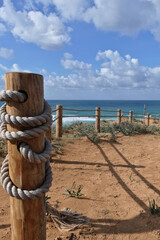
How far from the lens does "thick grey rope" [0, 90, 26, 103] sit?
3.26 feet

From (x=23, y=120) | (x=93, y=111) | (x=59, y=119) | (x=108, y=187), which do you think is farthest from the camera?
(x=93, y=111)

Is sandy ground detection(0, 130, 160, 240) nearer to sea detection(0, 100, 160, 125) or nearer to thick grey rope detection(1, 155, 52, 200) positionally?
thick grey rope detection(1, 155, 52, 200)

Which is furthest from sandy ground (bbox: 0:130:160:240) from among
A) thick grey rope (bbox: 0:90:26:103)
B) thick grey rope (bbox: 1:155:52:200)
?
thick grey rope (bbox: 0:90:26:103)

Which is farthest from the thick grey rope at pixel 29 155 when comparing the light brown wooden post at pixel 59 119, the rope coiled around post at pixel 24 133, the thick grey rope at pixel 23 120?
the light brown wooden post at pixel 59 119

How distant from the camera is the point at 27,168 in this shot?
1.08 metres

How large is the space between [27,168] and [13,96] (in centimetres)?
46

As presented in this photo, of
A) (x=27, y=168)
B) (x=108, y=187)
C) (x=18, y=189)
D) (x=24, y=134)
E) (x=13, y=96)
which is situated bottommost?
(x=108, y=187)

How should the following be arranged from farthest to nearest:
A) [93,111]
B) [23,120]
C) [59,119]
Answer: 1. [93,111]
2. [59,119]
3. [23,120]

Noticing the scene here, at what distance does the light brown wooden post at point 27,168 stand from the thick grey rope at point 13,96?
0.03 m

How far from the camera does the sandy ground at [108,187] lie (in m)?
2.08

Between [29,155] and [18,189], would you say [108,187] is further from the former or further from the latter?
[29,155]

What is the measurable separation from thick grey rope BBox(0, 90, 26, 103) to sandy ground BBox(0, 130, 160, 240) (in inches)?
68.1

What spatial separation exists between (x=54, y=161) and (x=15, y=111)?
3577mm

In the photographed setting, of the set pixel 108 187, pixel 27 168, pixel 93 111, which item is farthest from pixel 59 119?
pixel 93 111
